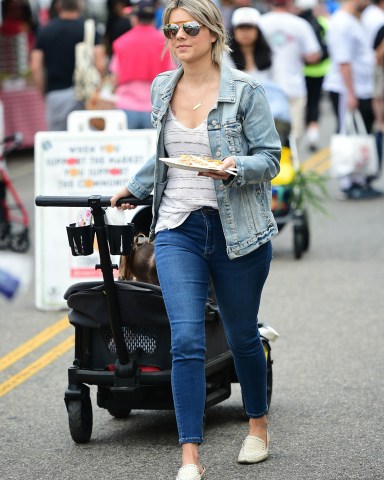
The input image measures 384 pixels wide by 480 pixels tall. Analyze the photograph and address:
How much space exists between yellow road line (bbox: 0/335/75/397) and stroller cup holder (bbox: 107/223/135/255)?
1.83m

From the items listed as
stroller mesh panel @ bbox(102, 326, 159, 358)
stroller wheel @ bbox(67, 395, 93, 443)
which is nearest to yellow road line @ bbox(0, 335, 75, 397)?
stroller wheel @ bbox(67, 395, 93, 443)

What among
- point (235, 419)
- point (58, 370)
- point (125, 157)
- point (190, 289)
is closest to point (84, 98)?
point (125, 157)

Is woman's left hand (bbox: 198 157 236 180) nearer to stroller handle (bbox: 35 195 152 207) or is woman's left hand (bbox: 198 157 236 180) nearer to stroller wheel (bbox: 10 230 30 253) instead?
stroller handle (bbox: 35 195 152 207)

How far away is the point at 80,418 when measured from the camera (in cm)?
566

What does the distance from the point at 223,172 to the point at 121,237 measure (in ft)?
2.50

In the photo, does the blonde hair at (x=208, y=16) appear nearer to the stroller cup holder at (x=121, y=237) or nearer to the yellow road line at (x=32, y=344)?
the stroller cup holder at (x=121, y=237)

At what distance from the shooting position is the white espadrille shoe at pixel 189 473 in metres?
4.88

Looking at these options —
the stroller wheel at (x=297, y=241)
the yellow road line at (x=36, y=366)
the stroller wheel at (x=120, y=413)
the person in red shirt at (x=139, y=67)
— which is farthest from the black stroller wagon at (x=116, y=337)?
the person in red shirt at (x=139, y=67)

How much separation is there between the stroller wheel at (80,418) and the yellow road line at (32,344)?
179 cm

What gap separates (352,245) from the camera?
11.4 m

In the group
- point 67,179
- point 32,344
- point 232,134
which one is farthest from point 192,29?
point 67,179

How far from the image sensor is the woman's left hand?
15.4ft

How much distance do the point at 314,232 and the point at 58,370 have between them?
17.4 ft

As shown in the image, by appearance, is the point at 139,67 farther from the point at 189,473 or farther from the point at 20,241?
the point at 189,473
